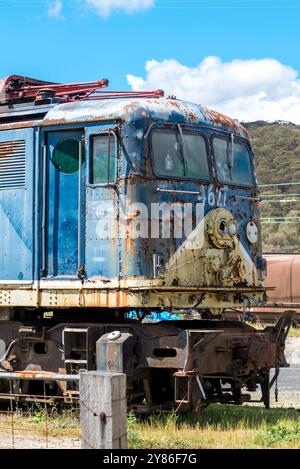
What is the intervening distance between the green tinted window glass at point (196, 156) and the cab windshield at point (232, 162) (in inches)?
9.3

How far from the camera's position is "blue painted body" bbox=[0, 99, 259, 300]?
10.4m

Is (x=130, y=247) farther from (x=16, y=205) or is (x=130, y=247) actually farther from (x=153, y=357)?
(x=16, y=205)

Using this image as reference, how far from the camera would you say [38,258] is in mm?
11016

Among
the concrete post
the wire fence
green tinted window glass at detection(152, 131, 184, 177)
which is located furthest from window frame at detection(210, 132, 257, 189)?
the concrete post

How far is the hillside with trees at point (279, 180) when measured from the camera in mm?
56000

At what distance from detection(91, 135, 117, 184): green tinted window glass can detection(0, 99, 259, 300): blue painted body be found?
8 cm

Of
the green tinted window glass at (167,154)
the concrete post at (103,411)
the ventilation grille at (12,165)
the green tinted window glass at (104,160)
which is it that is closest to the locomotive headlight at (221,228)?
the green tinted window glass at (167,154)

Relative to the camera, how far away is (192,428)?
991 centimetres

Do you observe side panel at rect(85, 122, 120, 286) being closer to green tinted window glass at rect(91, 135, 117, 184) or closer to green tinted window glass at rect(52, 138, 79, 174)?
green tinted window glass at rect(91, 135, 117, 184)

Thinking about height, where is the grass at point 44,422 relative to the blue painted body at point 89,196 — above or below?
below

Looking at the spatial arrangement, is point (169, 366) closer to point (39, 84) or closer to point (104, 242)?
point (104, 242)

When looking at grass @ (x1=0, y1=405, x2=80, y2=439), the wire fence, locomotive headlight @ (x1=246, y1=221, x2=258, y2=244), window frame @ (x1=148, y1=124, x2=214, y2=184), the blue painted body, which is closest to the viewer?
the wire fence

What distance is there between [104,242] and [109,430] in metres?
4.21

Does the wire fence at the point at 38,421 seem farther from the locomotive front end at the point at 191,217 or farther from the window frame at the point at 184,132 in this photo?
the window frame at the point at 184,132
